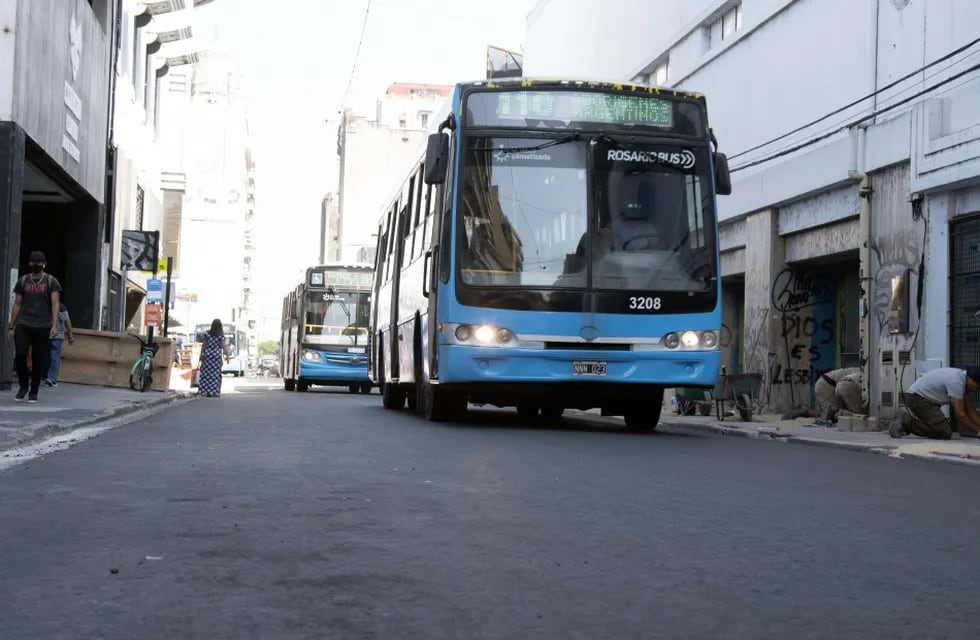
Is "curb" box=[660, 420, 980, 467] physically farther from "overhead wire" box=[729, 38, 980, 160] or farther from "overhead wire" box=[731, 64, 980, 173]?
"overhead wire" box=[729, 38, 980, 160]

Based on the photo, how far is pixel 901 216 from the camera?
1812cm

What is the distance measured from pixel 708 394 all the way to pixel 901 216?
6.29 metres

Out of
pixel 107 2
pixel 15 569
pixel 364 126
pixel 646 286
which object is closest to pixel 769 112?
pixel 646 286

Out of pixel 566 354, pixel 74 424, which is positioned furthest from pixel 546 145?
pixel 74 424

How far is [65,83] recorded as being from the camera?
77.0ft

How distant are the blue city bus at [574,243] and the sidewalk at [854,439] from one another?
1.81 m

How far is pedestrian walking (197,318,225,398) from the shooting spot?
26.7 m

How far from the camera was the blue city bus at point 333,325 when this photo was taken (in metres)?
35.0

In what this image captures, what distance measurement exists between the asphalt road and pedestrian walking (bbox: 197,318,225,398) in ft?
56.3

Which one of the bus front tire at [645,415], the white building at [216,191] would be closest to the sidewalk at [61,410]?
the bus front tire at [645,415]

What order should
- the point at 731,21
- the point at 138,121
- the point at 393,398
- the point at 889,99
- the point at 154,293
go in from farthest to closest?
the point at 138,121 → the point at 154,293 → the point at 731,21 → the point at 393,398 → the point at 889,99

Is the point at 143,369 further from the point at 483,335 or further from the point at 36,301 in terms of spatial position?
the point at 483,335

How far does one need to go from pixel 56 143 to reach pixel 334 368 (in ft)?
44.7

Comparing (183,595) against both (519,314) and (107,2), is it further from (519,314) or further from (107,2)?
(107,2)
